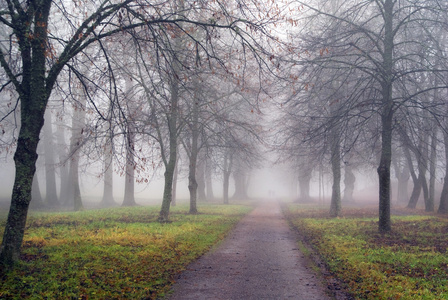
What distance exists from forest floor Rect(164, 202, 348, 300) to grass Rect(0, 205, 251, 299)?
0.45 m

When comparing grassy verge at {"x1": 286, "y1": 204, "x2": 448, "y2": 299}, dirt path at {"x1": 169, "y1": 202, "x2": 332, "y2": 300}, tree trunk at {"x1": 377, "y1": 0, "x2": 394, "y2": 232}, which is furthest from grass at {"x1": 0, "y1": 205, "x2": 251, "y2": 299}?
tree trunk at {"x1": 377, "y1": 0, "x2": 394, "y2": 232}

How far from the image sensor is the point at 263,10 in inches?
296

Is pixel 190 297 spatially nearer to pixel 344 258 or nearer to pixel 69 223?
pixel 344 258

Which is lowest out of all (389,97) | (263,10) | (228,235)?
(228,235)

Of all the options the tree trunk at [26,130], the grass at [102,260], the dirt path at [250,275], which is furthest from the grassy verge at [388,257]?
the tree trunk at [26,130]

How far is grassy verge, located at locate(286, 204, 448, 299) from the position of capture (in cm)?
605

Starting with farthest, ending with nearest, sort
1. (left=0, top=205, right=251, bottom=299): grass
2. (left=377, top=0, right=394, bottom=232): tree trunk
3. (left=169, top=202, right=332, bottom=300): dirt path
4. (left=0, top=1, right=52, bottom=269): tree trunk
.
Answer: (left=377, top=0, right=394, bottom=232): tree trunk
(left=0, top=1, right=52, bottom=269): tree trunk
(left=169, top=202, right=332, bottom=300): dirt path
(left=0, top=205, right=251, bottom=299): grass

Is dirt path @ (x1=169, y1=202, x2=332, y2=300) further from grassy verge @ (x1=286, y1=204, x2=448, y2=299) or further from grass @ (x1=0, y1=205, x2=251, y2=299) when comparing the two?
grassy verge @ (x1=286, y1=204, x2=448, y2=299)

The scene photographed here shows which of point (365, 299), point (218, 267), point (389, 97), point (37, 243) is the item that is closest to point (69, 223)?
point (37, 243)

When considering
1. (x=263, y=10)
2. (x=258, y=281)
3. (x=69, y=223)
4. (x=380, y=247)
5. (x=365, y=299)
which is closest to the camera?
(x=365, y=299)

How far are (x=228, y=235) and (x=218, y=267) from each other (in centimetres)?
476

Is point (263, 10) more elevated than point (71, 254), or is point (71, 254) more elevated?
point (263, 10)

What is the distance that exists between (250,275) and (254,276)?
110 millimetres

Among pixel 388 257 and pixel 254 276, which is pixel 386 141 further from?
pixel 254 276
